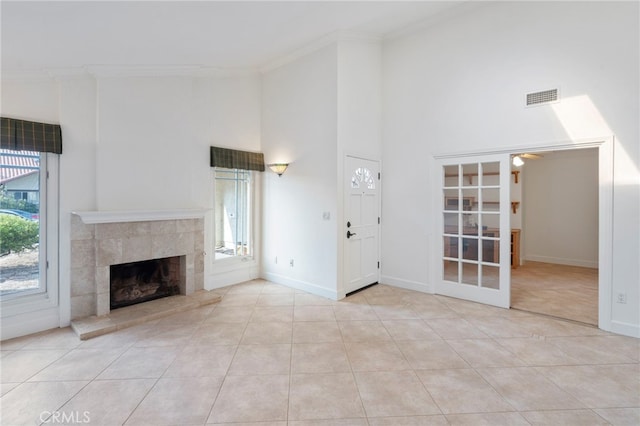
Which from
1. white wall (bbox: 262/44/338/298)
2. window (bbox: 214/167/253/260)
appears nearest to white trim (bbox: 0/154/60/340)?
window (bbox: 214/167/253/260)

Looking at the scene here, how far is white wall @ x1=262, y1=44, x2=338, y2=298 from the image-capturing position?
14.4ft

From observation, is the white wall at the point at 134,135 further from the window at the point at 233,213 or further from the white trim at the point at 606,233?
the white trim at the point at 606,233

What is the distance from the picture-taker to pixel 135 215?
379cm

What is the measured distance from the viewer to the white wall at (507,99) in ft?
10.5

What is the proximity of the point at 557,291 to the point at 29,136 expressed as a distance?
7185mm

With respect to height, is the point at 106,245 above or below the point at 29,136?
below

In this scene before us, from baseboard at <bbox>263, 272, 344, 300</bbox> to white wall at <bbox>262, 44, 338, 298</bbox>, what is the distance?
1cm

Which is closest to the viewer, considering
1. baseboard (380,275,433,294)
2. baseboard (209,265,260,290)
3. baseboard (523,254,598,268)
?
baseboard (380,275,433,294)

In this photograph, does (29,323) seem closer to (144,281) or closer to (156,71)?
(144,281)

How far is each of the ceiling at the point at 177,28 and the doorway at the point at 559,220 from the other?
15.0 ft

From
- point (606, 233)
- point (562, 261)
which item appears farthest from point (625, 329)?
point (562, 261)

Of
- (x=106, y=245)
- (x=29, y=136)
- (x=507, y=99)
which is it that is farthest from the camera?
(x=507, y=99)

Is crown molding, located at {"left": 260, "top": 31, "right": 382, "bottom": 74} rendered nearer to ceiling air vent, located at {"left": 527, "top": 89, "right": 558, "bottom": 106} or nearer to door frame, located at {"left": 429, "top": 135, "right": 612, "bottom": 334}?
ceiling air vent, located at {"left": 527, "top": 89, "right": 558, "bottom": 106}

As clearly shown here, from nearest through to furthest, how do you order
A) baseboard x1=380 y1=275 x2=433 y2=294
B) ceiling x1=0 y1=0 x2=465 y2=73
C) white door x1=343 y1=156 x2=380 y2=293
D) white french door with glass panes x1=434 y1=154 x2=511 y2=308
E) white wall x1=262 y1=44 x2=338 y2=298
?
1. ceiling x1=0 y1=0 x2=465 y2=73
2. white french door with glass panes x1=434 y1=154 x2=511 y2=308
3. white wall x1=262 y1=44 x2=338 y2=298
4. white door x1=343 y1=156 x2=380 y2=293
5. baseboard x1=380 y1=275 x2=433 y2=294
